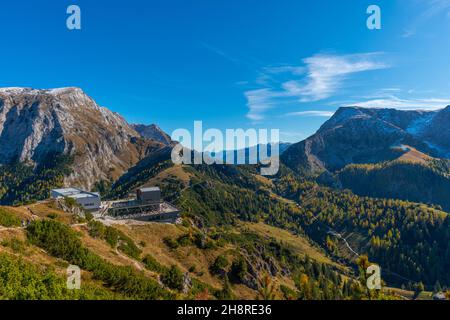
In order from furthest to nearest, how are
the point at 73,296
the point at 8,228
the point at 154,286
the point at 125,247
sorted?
the point at 125,247
the point at 8,228
the point at 154,286
the point at 73,296

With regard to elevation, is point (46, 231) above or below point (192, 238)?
above

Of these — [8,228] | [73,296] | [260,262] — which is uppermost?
[8,228]

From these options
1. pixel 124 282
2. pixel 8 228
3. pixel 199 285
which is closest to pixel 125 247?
pixel 199 285

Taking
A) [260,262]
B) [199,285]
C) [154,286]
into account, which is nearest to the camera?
[154,286]
